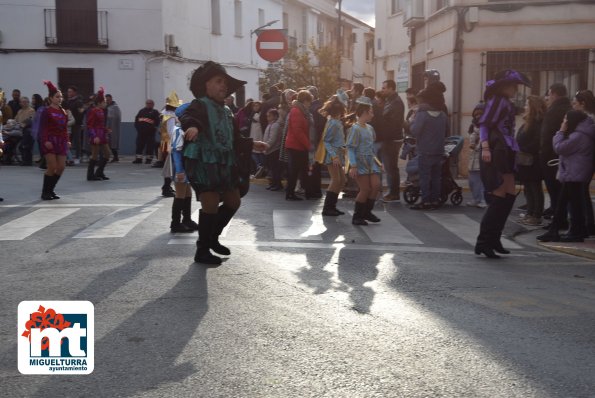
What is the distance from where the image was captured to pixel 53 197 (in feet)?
42.8

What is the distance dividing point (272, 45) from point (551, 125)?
7.66 metres

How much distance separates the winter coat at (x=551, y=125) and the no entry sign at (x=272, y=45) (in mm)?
7325

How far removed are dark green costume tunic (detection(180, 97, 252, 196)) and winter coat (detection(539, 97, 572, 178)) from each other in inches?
183

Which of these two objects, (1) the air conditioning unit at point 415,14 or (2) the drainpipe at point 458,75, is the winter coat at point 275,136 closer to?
(2) the drainpipe at point 458,75

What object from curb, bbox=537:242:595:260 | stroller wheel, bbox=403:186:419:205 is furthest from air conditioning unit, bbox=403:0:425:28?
curb, bbox=537:242:595:260

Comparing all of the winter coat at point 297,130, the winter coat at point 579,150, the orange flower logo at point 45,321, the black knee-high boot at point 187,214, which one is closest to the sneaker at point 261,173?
the winter coat at point 297,130

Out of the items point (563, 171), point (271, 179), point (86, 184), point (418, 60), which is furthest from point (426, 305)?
point (418, 60)

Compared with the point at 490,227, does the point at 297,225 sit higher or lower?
lower

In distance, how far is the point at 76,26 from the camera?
94.7ft

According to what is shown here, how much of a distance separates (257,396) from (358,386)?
518 mm

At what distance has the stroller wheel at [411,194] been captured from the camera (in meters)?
13.3

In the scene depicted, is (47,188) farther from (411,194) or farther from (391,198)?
(411,194)

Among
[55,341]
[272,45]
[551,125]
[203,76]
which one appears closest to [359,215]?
[551,125]

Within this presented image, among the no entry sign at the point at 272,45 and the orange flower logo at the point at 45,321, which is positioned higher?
the no entry sign at the point at 272,45
